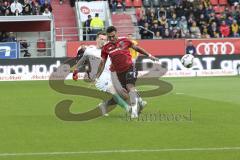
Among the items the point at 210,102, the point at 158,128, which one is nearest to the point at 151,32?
the point at 210,102

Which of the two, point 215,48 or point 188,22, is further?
point 188,22

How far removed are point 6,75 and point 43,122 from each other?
1870 cm

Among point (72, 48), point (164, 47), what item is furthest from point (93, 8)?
point (164, 47)

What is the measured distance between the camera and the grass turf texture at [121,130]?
36.6 feet

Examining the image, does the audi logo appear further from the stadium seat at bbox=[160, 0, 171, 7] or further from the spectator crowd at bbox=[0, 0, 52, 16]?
the spectator crowd at bbox=[0, 0, 52, 16]

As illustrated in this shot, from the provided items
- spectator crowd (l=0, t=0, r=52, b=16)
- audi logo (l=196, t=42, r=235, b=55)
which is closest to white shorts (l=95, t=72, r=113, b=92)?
audi logo (l=196, t=42, r=235, b=55)

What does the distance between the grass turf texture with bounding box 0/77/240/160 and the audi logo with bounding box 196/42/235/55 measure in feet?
55.7

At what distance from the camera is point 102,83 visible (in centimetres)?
1678

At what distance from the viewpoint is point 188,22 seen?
140 feet

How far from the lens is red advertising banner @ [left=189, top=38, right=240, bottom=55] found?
1555 inches

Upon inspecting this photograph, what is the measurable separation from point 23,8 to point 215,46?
461 inches

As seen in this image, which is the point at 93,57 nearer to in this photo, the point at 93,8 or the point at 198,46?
the point at 198,46

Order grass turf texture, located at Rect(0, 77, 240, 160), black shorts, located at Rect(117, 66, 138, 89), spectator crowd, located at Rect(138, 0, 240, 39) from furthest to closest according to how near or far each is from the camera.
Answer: spectator crowd, located at Rect(138, 0, 240, 39) → black shorts, located at Rect(117, 66, 138, 89) → grass turf texture, located at Rect(0, 77, 240, 160)

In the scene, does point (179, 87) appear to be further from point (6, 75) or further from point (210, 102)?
point (6, 75)
